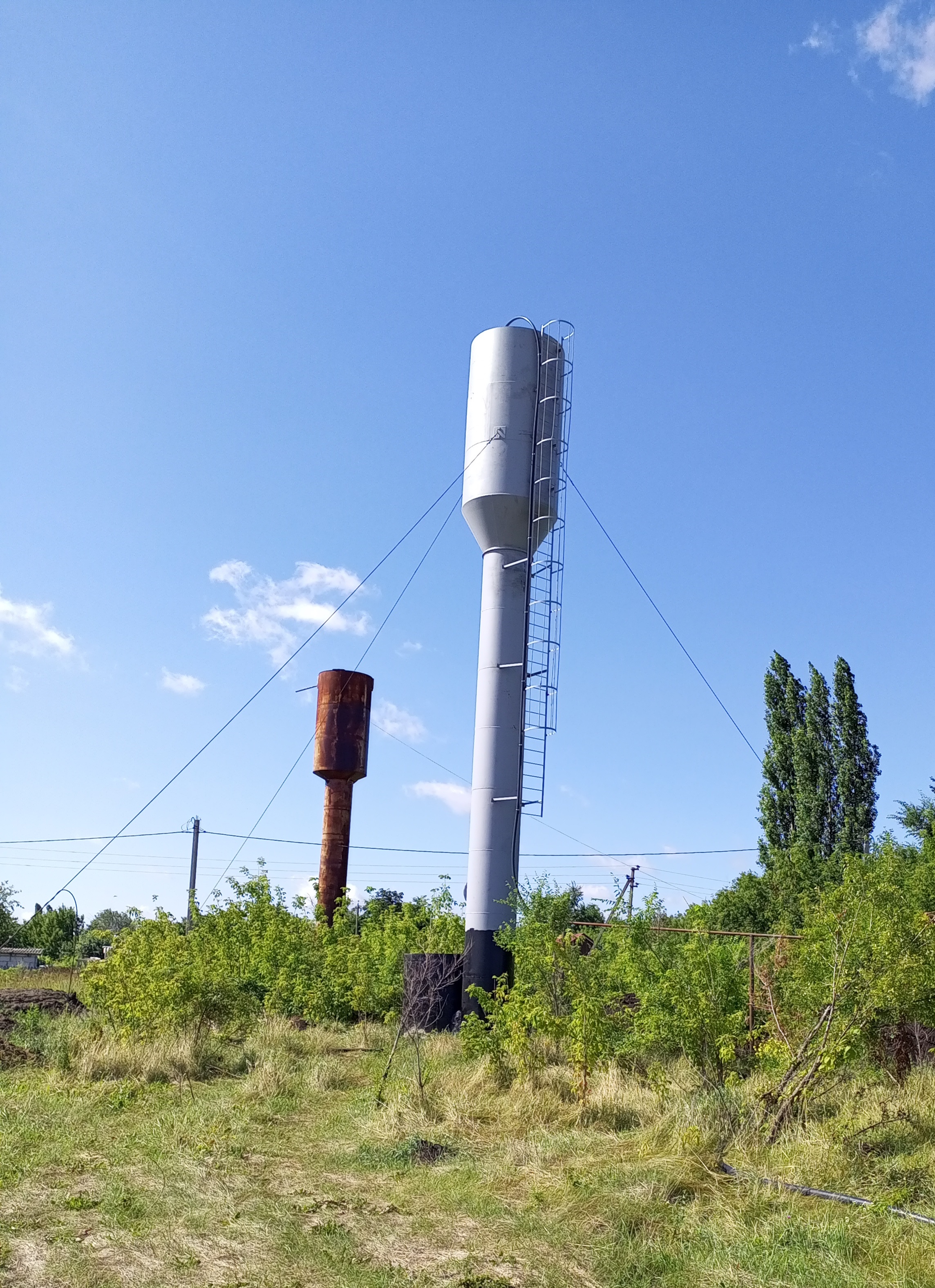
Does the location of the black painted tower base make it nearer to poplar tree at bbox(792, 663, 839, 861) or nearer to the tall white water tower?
the tall white water tower

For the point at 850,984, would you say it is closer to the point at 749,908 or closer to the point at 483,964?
the point at 483,964

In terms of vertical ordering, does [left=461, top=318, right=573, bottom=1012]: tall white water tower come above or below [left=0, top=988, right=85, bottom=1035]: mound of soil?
above

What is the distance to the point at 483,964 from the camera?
17703mm

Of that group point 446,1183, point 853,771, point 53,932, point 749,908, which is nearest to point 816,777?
point 853,771

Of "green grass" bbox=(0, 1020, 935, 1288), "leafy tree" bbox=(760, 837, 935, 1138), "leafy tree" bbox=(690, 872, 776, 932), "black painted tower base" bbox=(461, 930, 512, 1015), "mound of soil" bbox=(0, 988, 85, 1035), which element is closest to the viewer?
"green grass" bbox=(0, 1020, 935, 1288)

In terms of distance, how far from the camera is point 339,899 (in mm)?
26688

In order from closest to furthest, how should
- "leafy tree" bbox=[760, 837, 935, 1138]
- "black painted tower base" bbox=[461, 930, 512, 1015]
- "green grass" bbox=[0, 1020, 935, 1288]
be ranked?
"green grass" bbox=[0, 1020, 935, 1288] < "leafy tree" bbox=[760, 837, 935, 1138] < "black painted tower base" bbox=[461, 930, 512, 1015]

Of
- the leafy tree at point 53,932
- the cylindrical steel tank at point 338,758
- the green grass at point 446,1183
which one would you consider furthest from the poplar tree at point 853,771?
the leafy tree at point 53,932

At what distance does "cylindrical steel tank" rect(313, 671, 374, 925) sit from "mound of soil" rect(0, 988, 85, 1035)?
678 cm

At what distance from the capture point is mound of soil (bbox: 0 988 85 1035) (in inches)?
791

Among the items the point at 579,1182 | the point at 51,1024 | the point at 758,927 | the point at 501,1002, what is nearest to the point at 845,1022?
the point at 579,1182

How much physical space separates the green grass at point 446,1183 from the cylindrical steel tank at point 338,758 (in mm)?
13125

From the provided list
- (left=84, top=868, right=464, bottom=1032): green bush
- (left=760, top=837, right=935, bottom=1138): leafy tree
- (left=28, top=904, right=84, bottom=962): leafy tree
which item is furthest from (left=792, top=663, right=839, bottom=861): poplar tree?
(left=28, top=904, right=84, bottom=962): leafy tree

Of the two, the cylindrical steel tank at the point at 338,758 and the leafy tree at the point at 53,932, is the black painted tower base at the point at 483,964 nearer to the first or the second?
the cylindrical steel tank at the point at 338,758
